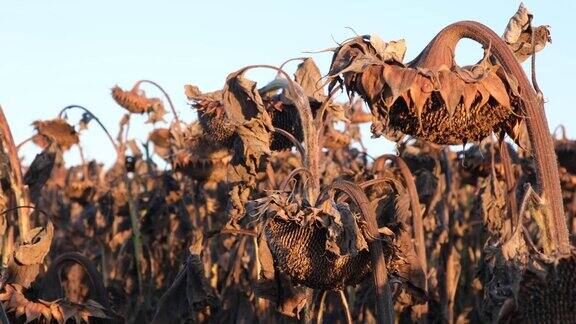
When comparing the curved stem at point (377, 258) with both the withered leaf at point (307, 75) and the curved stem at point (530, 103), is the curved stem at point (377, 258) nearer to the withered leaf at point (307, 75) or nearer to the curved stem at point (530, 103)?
the curved stem at point (530, 103)

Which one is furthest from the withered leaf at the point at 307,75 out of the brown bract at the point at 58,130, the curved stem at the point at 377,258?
the brown bract at the point at 58,130

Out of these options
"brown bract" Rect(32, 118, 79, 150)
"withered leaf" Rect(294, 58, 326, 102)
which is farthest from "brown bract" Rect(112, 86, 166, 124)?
"withered leaf" Rect(294, 58, 326, 102)

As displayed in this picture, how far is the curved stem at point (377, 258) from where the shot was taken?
3.46 meters

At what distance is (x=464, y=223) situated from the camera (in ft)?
23.9

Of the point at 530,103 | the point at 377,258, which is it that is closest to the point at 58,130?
the point at 377,258

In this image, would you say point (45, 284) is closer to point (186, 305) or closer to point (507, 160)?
point (186, 305)

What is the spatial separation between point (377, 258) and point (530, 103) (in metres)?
0.74

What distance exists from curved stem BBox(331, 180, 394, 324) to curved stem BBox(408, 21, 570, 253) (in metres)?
0.56

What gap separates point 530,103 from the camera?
3141mm

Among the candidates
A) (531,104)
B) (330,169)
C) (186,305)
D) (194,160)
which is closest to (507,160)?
(531,104)

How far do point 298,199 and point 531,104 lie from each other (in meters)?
0.90

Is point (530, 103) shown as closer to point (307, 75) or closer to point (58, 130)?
point (307, 75)

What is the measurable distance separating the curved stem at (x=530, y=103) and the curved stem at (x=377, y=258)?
1.84ft

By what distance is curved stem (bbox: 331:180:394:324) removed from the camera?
11.4 feet
